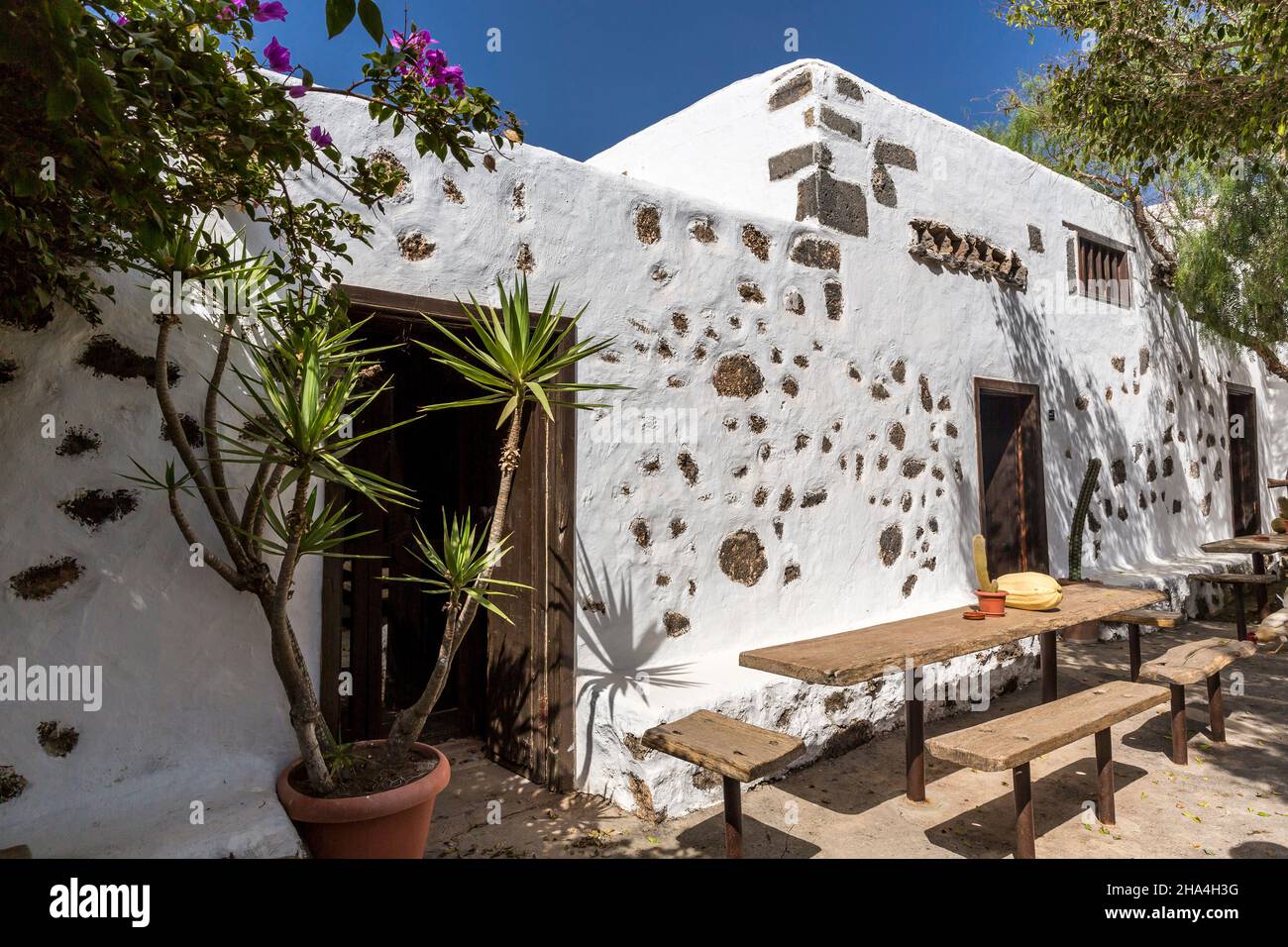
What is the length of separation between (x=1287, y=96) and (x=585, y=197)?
11.3ft

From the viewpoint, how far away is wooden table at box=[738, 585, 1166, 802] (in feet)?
9.51

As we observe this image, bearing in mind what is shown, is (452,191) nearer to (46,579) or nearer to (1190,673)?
(46,579)

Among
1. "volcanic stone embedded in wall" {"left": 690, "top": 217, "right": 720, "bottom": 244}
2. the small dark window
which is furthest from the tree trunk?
the small dark window

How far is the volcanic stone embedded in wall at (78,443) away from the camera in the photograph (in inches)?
91.9

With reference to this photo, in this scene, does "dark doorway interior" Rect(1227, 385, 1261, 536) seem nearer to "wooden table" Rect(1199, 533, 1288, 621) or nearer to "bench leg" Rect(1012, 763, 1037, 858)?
"wooden table" Rect(1199, 533, 1288, 621)

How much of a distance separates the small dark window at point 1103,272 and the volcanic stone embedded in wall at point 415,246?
5374 millimetres

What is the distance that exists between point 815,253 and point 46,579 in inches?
142

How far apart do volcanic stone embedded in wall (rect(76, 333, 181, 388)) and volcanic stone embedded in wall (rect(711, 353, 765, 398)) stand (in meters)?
2.29

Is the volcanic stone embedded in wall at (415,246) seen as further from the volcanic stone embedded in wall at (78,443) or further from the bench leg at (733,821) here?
the bench leg at (733,821)

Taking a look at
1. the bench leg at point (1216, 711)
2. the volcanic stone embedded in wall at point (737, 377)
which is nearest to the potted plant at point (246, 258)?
the volcanic stone embedded in wall at point (737, 377)

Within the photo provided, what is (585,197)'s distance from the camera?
351cm

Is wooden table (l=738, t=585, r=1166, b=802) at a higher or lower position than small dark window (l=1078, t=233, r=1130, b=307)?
lower

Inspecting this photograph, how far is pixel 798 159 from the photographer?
4461 millimetres
